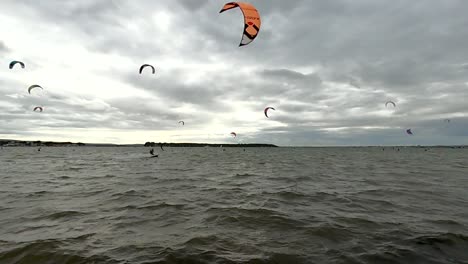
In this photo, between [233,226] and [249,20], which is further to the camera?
[249,20]

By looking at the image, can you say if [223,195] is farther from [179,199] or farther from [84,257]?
[84,257]

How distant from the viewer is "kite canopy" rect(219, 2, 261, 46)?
11.8m

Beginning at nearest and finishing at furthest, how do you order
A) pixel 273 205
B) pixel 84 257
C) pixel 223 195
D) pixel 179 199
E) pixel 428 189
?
pixel 84 257
pixel 273 205
pixel 179 199
pixel 223 195
pixel 428 189

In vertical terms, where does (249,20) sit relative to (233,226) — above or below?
above

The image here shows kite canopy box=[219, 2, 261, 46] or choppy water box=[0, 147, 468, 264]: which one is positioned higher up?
kite canopy box=[219, 2, 261, 46]

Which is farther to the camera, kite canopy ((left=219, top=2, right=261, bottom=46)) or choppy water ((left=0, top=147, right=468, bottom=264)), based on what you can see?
kite canopy ((left=219, top=2, right=261, bottom=46))

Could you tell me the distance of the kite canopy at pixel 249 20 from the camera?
1178 centimetres

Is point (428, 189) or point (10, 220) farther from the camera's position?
point (428, 189)

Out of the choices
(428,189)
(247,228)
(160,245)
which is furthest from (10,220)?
(428,189)

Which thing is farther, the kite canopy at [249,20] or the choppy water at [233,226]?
the kite canopy at [249,20]

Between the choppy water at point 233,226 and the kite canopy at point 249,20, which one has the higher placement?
the kite canopy at point 249,20

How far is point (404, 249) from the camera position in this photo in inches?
296

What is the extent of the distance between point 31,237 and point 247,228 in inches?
245

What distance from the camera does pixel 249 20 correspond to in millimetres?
12117
